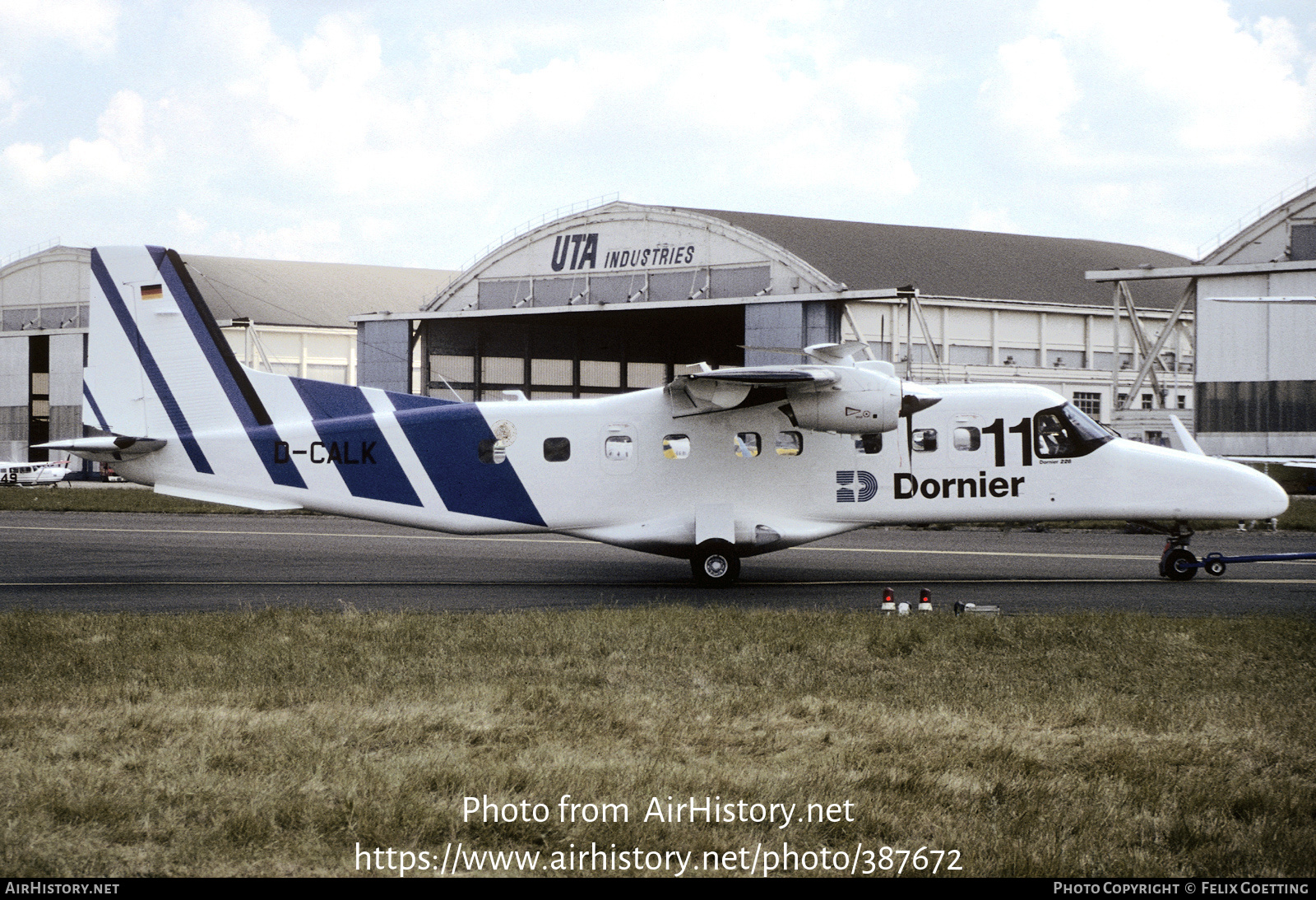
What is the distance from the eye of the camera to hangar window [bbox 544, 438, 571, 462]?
17.7 meters

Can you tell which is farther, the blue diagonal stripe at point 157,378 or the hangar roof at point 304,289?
the hangar roof at point 304,289

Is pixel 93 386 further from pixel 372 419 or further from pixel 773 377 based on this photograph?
pixel 773 377

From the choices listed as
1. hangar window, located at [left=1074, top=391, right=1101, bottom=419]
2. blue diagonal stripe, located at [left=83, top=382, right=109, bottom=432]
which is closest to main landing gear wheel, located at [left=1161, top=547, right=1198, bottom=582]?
blue diagonal stripe, located at [left=83, top=382, right=109, bottom=432]

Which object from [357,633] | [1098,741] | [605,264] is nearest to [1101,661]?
[1098,741]

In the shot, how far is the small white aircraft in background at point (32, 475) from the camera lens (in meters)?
58.6

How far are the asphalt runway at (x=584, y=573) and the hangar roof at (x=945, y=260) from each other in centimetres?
2449

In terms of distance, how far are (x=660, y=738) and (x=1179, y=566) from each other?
11927 mm

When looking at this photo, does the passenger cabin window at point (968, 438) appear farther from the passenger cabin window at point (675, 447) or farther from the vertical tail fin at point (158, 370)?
the vertical tail fin at point (158, 370)

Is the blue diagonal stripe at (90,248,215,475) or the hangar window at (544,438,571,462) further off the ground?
the blue diagonal stripe at (90,248,215,475)

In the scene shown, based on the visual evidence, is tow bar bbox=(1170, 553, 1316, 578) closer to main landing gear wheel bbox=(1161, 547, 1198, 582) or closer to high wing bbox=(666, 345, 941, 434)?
main landing gear wheel bbox=(1161, 547, 1198, 582)

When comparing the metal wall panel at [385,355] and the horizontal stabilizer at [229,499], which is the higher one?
the metal wall panel at [385,355]

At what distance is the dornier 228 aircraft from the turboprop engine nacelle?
45cm

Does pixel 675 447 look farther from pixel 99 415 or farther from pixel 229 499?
pixel 99 415

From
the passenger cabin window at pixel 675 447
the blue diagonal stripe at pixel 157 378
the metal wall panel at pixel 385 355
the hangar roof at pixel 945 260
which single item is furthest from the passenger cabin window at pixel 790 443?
the metal wall panel at pixel 385 355
